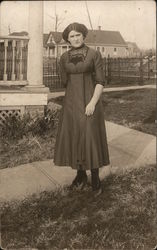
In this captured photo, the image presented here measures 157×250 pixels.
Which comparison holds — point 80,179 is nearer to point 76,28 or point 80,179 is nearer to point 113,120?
point 76,28

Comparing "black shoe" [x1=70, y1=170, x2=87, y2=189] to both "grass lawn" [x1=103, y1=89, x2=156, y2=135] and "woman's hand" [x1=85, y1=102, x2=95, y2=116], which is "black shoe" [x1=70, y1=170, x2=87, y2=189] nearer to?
"woman's hand" [x1=85, y1=102, x2=95, y2=116]

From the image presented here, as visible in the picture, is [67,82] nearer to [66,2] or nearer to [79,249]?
[66,2]

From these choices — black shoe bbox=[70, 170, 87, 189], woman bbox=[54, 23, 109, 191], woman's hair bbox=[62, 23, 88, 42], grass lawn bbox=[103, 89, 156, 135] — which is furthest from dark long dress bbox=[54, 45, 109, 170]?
grass lawn bbox=[103, 89, 156, 135]

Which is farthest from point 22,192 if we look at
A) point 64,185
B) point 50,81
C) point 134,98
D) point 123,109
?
point 134,98

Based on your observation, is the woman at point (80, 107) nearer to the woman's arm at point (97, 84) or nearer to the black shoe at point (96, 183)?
the woman's arm at point (97, 84)

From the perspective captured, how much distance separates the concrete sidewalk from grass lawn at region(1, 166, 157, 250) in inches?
3.4

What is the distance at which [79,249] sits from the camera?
2.41 m

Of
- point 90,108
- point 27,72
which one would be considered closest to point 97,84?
point 90,108

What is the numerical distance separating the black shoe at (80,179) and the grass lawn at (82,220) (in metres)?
0.07

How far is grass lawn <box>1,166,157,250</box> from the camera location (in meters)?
2.46

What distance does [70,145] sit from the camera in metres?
2.61

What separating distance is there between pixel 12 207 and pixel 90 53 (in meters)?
1.30

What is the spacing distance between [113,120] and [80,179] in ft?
5.34

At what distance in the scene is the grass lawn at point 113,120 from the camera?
313 centimetres
